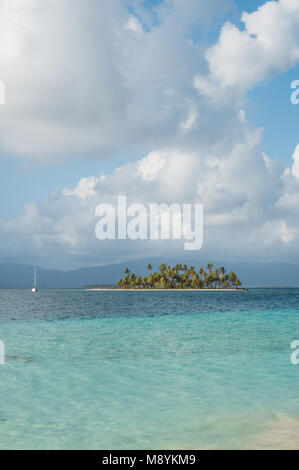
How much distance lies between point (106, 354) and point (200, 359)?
207 inches

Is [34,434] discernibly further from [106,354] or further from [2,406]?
[106,354]

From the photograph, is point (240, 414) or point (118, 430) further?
point (240, 414)

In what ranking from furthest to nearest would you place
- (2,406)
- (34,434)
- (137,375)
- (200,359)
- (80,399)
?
(200,359) < (137,375) < (80,399) < (2,406) < (34,434)

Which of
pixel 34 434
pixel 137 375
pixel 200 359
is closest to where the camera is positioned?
pixel 34 434

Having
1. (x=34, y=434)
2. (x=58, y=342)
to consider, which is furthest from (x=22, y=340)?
(x=34, y=434)

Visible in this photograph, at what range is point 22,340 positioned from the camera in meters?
27.9

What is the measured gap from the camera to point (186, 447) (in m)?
9.41

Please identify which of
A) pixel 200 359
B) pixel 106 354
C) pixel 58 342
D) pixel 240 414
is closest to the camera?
pixel 240 414
